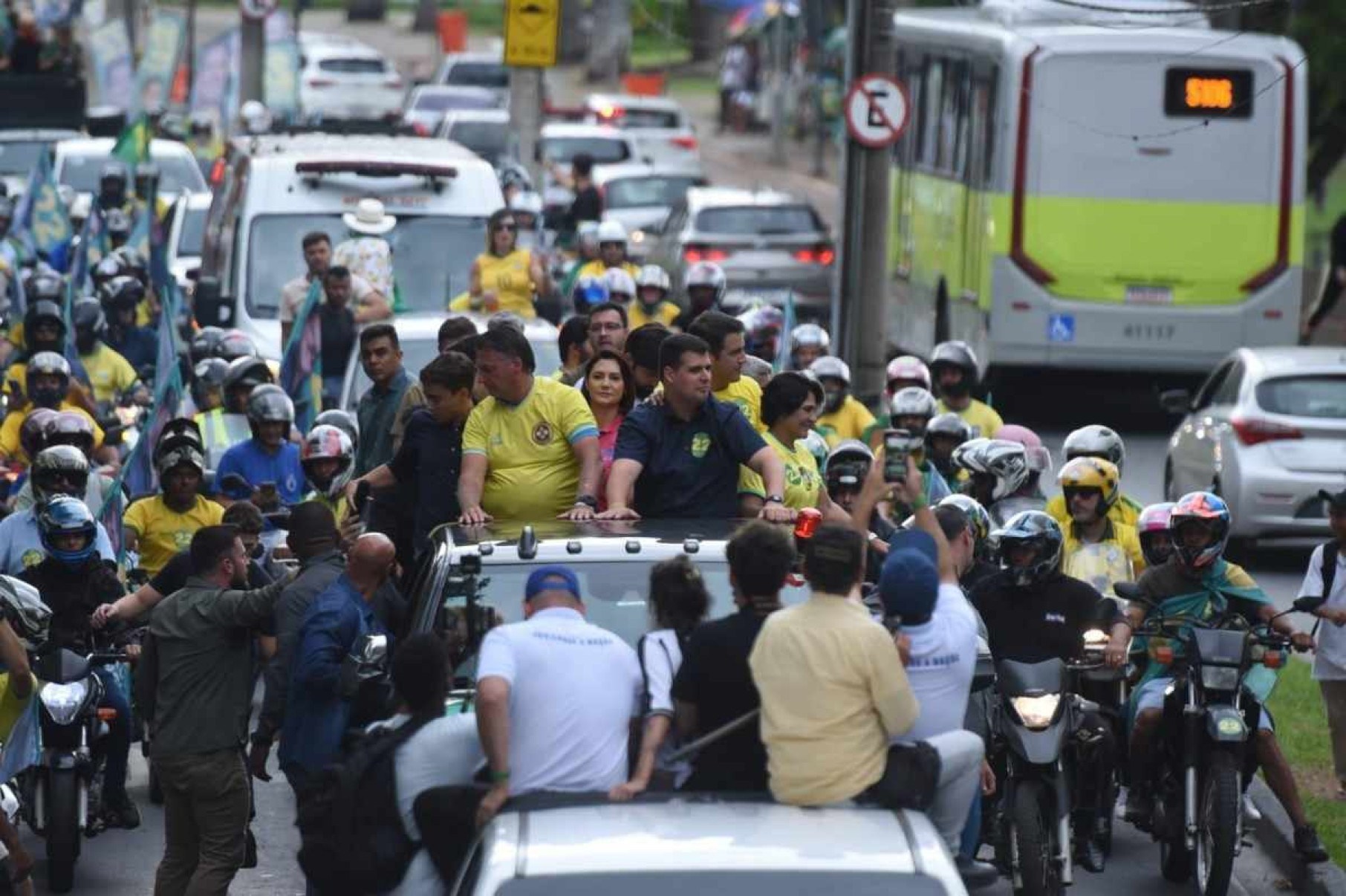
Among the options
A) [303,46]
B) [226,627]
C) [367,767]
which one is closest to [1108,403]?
[226,627]

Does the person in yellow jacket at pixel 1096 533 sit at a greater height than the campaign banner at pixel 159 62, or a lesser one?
greater

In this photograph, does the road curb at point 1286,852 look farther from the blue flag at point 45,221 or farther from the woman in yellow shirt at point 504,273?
the blue flag at point 45,221

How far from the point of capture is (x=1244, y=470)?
18547 millimetres

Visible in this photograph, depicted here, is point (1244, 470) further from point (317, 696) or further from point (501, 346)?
point (317, 696)

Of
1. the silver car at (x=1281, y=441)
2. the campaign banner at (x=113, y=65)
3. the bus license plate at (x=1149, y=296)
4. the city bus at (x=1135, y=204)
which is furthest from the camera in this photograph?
the campaign banner at (x=113, y=65)

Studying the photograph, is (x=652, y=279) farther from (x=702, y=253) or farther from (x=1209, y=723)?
(x=702, y=253)

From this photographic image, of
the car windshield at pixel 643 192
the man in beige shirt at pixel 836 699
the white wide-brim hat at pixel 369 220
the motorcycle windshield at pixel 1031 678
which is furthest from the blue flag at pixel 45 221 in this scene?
the man in beige shirt at pixel 836 699

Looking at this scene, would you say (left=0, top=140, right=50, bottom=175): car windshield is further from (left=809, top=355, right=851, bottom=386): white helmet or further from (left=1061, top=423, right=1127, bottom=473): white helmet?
(left=1061, top=423, right=1127, bottom=473): white helmet

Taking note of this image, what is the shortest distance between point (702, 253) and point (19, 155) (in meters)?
8.10

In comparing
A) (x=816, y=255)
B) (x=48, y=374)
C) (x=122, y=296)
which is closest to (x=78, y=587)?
(x=48, y=374)

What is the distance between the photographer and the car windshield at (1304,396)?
18.7m

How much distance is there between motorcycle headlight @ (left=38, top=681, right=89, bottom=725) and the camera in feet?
35.2

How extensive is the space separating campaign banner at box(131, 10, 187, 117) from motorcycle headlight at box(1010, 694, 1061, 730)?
3243 centimetres

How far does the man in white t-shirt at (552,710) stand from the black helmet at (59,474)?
493 cm
